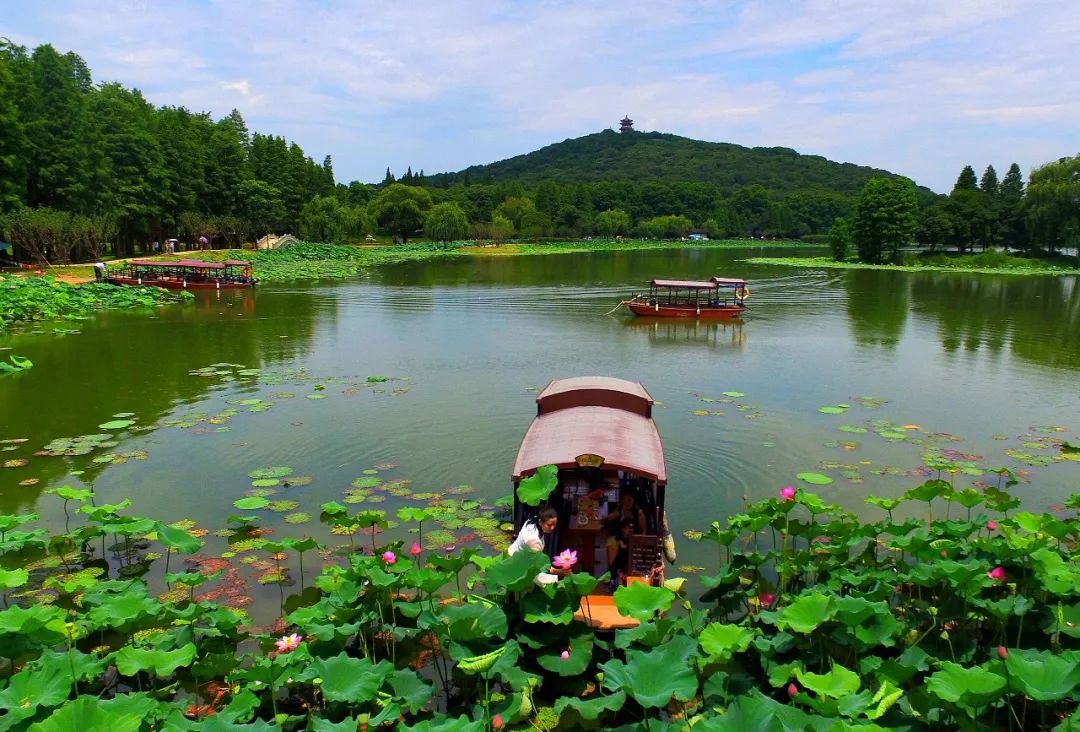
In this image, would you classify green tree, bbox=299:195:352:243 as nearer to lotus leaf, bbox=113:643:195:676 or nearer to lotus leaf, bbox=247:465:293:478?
lotus leaf, bbox=247:465:293:478

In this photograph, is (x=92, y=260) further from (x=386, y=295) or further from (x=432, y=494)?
(x=432, y=494)

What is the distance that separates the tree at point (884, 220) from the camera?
63.0 meters

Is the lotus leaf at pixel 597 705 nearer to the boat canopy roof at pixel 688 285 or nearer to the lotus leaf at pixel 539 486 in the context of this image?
the lotus leaf at pixel 539 486

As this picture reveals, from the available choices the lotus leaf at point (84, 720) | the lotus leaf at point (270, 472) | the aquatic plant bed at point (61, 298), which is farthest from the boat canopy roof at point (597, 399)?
the aquatic plant bed at point (61, 298)

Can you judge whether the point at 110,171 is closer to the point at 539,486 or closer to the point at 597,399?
the point at 597,399

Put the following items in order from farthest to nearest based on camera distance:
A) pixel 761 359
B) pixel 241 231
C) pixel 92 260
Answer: pixel 241 231
pixel 92 260
pixel 761 359

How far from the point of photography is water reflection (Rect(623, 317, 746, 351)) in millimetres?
25578

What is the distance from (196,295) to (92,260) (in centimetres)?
1305

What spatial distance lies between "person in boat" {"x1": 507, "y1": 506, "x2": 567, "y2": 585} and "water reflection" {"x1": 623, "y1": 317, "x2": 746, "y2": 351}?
1765 centimetres

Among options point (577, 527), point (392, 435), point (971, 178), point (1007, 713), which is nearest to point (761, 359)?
point (392, 435)

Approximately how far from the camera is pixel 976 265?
61.0 metres

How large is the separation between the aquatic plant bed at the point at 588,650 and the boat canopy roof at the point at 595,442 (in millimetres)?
1274

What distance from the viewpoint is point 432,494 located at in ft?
37.2

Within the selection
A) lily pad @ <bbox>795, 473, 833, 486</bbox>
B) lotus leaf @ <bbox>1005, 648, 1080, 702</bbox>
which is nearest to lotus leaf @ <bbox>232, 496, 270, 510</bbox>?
lily pad @ <bbox>795, 473, 833, 486</bbox>
